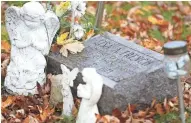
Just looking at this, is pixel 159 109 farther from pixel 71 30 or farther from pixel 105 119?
pixel 71 30

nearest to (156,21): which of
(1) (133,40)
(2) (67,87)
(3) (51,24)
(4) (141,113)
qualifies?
(1) (133,40)

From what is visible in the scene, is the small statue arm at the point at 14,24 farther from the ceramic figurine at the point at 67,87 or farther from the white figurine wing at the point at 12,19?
the ceramic figurine at the point at 67,87

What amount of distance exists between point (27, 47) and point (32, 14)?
0.34 metres

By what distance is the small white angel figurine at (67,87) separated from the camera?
4.13 metres

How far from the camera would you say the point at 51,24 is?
4559mm

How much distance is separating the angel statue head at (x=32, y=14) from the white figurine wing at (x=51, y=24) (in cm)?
7

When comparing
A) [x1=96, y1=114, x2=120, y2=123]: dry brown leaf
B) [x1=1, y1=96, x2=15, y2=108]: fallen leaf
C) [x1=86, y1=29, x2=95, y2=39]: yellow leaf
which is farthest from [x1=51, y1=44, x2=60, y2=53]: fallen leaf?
[x1=96, y1=114, x2=120, y2=123]: dry brown leaf

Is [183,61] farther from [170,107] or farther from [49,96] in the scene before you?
[49,96]

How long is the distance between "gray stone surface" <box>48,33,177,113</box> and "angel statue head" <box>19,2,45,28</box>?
14.7 inches

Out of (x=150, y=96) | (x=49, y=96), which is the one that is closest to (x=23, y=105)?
(x=49, y=96)

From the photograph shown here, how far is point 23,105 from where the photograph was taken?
4488mm

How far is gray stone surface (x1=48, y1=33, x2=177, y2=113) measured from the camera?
4.14 meters

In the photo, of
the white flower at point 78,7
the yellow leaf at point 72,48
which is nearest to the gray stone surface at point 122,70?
the yellow leaf at point 72,48

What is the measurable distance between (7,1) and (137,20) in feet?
5.69
